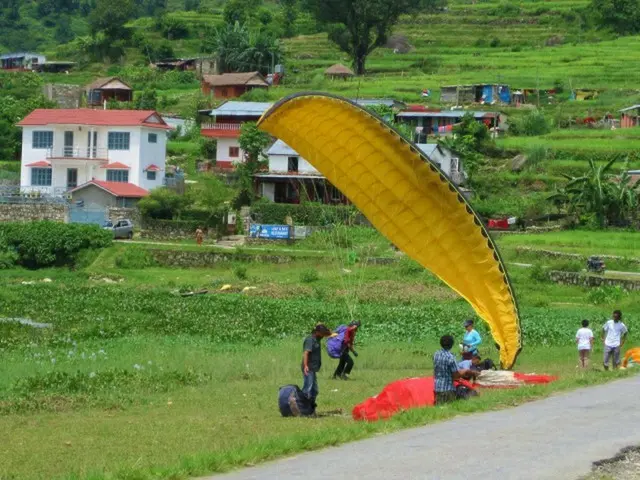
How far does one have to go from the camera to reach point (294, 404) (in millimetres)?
16750

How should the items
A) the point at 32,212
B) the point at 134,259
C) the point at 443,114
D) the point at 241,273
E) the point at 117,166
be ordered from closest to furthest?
the point at 241,273 < the point at 134,259 < the point at 32,212 < the point at 117,166 < the point at 443,114

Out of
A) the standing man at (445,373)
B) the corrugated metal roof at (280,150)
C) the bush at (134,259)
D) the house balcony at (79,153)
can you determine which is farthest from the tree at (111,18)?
the standing man at (445,373)

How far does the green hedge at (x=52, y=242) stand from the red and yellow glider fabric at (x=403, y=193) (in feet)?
100

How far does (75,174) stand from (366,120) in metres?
44.0

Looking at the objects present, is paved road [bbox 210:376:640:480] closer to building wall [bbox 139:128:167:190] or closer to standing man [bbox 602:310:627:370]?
standing man [bbox 602:310:627:370]

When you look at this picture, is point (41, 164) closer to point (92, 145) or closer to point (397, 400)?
point (92, 145)

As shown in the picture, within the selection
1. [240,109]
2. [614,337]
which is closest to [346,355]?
[614,337]

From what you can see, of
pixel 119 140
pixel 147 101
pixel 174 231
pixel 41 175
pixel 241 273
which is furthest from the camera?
pixel 147 101

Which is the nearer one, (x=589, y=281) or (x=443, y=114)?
(x=589, y=281)

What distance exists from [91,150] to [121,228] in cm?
934

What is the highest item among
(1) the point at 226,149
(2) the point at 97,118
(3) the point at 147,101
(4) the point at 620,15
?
(4) the point at 620,15

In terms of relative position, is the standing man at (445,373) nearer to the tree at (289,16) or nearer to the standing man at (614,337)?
the standing man at (614,337)

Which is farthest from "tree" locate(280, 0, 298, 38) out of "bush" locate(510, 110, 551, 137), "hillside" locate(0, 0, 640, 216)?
"bush" locate(510, 110, 551, 137)

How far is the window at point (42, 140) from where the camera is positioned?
63.1 m
